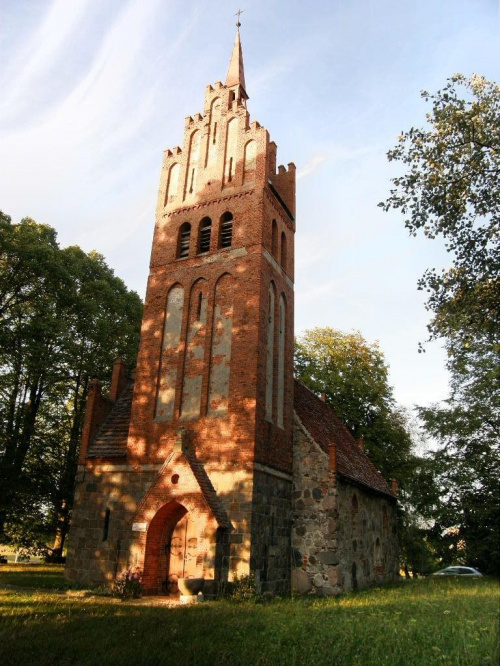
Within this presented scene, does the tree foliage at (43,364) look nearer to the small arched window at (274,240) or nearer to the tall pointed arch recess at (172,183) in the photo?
the tall pointed arch recess at (172,183)

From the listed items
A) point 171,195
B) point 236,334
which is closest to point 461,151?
point 236,334

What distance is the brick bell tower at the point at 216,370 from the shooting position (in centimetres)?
1445

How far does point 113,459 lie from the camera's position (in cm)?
1675

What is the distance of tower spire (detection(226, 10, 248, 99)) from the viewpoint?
22.0 meters

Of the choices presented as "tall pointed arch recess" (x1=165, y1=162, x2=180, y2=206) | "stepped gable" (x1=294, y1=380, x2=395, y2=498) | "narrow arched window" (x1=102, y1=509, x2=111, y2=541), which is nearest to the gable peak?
"tall pointed arch recess" (x1=165, y1=162, x2=180, y2=206)

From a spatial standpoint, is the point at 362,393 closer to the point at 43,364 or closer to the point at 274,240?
the point at 274,240

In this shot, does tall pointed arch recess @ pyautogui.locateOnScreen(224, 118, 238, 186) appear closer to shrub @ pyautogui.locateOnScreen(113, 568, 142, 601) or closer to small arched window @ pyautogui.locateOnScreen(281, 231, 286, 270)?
small arched window @ pyautogui.locateOnScreen(281, 231, 286, 270)

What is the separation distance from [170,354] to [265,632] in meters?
10.3

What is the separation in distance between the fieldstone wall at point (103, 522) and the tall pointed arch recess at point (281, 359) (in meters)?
4.55

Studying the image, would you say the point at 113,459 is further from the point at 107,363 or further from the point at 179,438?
the point at 107,363

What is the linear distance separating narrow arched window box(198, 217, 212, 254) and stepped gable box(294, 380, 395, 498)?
6.82m

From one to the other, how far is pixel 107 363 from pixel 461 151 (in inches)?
857

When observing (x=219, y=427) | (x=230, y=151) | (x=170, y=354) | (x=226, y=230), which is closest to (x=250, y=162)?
(x=230, y=151)

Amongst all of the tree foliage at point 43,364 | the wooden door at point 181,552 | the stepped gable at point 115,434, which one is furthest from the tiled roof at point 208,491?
the tree foliage at point 43,364
